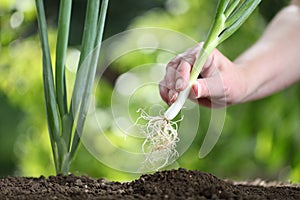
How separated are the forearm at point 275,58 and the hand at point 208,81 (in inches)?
2.3

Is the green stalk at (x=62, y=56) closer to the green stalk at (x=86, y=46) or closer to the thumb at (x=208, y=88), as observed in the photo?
the green stalk at (x=86, y=46)

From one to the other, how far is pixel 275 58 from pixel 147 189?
582mm

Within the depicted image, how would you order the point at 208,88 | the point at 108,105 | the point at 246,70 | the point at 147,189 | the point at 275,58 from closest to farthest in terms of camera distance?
1. the point at 147,189
2. the point at 208,88
3. the point at 246,70
4. the point at 275,58
5. the point at 108,105

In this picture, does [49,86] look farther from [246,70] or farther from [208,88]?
[246,70]

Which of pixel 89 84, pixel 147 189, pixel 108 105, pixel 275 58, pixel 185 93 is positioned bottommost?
pixel 147 189

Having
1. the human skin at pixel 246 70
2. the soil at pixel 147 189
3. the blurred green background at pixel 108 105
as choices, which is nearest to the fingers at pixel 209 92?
the human skin at pixel 246 70

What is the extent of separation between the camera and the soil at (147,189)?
0.63 m

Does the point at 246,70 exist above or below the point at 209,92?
above

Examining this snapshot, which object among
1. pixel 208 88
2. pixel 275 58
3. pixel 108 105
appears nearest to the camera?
pixel 208 88

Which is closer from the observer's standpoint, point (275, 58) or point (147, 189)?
point (147, 189)

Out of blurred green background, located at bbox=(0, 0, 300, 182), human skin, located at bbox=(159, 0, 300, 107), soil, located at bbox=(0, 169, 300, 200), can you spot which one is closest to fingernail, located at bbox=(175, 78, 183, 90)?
human skin, located at bbox=(159, 0, 300, 107)

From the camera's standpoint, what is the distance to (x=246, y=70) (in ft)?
3.43

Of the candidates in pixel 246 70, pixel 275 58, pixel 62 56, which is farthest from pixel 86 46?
pixel 275 58

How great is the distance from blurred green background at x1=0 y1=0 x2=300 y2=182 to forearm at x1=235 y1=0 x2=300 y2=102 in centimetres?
84
